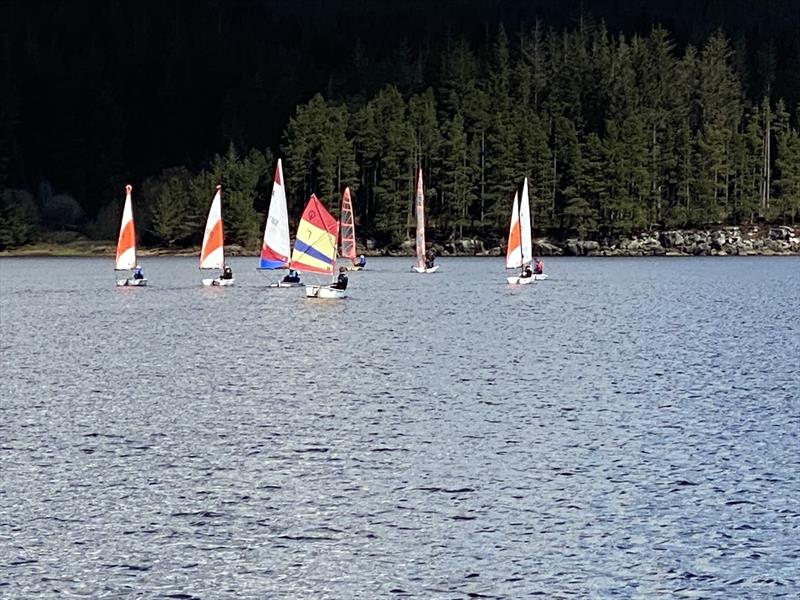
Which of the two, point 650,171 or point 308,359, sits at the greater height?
point 650,171

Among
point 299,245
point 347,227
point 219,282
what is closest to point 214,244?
point 219,282

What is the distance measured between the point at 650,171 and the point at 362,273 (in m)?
74.3

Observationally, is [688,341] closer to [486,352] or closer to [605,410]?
[486,352]

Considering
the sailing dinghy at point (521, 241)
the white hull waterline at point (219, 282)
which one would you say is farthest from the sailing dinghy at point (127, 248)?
the sailing dinghy at point (521, 241)

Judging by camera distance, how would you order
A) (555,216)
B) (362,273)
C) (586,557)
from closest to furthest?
(586,557) → (362,273) → (555,216)

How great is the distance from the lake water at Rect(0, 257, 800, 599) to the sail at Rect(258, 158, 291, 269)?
27187mm

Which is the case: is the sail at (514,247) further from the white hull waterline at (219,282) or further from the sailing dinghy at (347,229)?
the white hull waterline at (219,282)

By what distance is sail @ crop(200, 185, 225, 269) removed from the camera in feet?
347

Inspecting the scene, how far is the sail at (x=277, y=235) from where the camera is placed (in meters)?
96.3

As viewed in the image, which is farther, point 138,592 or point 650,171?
point 650,171

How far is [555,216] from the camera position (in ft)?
644

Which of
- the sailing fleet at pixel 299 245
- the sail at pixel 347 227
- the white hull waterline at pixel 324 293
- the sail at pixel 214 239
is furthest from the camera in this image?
the sail at pixel 347 227

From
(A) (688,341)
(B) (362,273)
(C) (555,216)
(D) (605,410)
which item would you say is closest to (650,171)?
(C) (555,216)

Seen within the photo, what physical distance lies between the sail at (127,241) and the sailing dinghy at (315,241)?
2215 centimetres
